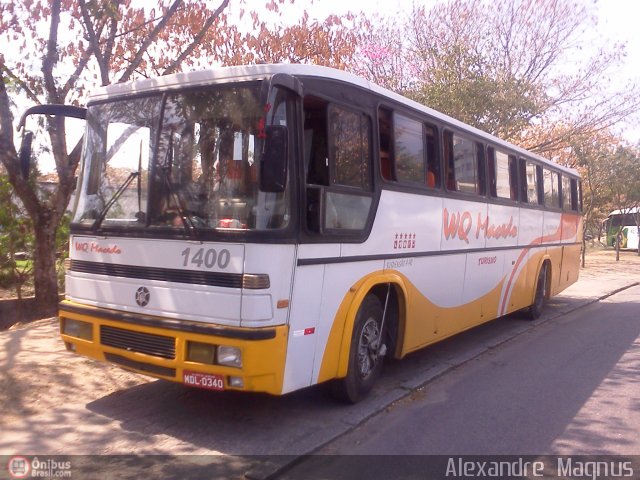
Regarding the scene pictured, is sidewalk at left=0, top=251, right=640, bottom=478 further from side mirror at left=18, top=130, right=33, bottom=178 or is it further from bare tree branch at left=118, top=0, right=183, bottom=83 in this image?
bare tree branch at left=118, top=0, right=183, bottom=83

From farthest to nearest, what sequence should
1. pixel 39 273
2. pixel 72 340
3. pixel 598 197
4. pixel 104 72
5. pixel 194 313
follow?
pixel 598 197, pixel 39 273, pixel 104 72, pixel 72 340, pixel 194 313

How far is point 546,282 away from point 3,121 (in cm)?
1041

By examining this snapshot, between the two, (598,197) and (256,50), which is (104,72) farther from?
(598,197)

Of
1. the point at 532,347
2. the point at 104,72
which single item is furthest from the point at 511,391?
the point at 104,72

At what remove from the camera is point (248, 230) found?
4492 millimetres

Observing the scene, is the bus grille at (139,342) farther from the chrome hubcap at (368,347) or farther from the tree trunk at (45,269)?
the tree trunk at (45,269)

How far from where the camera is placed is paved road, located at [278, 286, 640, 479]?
4.77 metres

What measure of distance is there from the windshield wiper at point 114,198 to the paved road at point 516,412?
273cm

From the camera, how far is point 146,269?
4.92 metres

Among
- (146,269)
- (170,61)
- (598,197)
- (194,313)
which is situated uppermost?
(170,61)

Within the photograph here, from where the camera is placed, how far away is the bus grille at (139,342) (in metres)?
4.75

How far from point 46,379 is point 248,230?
3.23 meters

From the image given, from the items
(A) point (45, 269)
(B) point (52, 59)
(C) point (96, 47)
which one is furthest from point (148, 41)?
(A) point (45, 269)

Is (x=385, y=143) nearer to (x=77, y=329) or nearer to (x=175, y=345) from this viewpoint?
(x=175, y=345)
